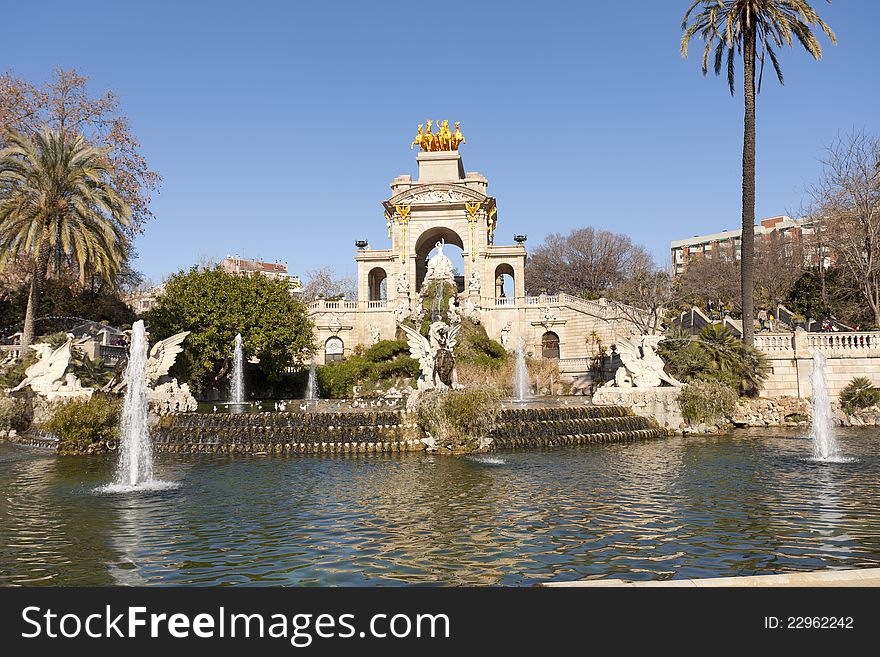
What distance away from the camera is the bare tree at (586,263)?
249 ft

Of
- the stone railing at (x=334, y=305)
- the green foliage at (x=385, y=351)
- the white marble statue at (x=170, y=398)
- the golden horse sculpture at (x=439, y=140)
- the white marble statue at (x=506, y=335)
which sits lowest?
the white marble statue at (x=170, y=398)

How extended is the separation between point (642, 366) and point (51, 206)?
23.3 meters

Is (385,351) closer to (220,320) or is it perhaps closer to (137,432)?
(220,320)

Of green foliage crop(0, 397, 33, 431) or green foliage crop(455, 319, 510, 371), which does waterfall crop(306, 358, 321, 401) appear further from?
green foliage crop(0, 397, 33, 431)

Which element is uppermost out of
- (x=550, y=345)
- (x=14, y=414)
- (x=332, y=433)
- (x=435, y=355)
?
(x=550, y=345)

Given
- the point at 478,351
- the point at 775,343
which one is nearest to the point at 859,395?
the point at 775,343

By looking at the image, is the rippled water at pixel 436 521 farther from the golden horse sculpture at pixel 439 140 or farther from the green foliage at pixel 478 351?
the golden horse sculpture at pixel 439 140

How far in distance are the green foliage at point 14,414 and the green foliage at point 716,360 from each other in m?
21.7

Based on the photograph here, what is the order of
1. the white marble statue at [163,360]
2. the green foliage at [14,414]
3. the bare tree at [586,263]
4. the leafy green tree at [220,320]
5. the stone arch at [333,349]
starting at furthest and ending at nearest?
1. the bare tree at [586,263]
2. the stone arch at [333,349]
3. the leafy green tree at [220,320]
4. the white marble statue at [163,360]
5. the green foliage at [14,414]

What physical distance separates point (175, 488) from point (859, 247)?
34.7 meters

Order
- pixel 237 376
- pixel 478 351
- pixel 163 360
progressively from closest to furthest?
pixel 163 360
pixel 237 376
pixel 478 351

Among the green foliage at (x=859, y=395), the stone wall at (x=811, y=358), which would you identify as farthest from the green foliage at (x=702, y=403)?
the green foliage at (x=859, y=395)

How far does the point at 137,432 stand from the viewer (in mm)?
13484

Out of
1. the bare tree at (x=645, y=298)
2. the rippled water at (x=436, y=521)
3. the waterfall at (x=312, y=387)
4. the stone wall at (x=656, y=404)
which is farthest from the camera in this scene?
the waterfall at (x=312, y=387)
